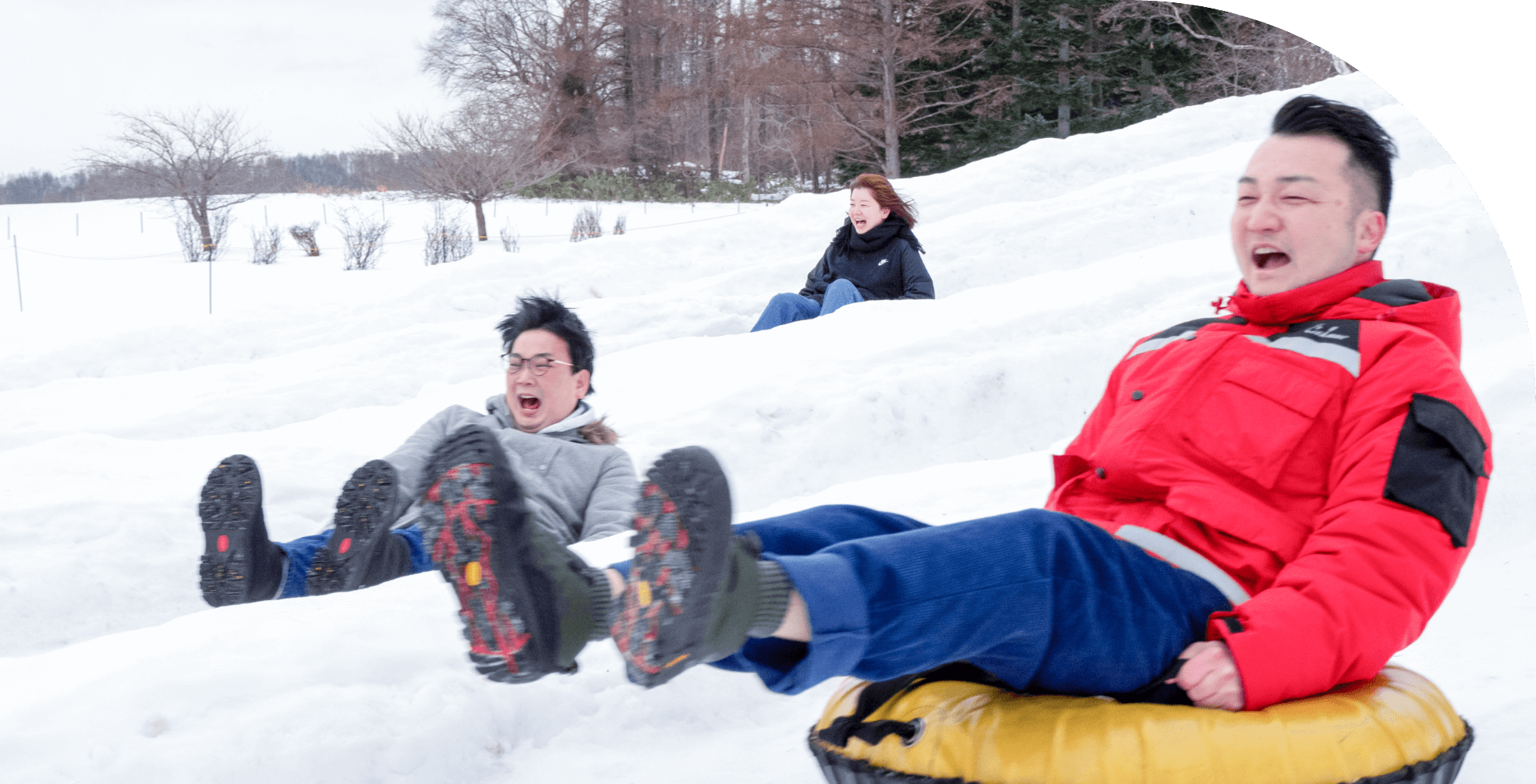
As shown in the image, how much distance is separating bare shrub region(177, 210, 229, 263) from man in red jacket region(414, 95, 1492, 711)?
11552mm

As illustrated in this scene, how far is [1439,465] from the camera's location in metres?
1.37

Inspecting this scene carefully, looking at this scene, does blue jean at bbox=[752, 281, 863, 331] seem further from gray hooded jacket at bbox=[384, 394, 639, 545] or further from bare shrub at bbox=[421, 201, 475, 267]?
bare shrub at bbox=[421, 201, 475, 267]

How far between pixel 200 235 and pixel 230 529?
11.6 m

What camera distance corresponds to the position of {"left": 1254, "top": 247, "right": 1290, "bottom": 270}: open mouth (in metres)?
1.66

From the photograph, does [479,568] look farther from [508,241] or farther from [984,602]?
[508,241]

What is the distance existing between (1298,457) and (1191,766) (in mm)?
499

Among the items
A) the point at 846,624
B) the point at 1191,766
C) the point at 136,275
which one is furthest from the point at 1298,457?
the point at 136,275

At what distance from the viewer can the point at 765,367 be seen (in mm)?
4062

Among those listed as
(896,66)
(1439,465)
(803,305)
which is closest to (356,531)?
(1439,465)

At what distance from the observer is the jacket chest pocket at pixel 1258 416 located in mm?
1503

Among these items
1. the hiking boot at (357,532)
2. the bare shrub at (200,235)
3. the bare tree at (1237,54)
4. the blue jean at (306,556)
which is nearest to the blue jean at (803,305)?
the blue jean at (306,556)

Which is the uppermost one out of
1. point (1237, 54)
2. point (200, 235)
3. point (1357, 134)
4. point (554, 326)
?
point (1237, 54)

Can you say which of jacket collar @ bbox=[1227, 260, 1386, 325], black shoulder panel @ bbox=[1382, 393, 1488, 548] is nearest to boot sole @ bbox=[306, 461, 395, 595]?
jacket collar @ bbox=[1227, 260, 1386, 325]

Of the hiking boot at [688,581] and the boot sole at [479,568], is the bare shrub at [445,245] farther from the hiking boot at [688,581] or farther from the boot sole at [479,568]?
the hiking boot at [688,581]
